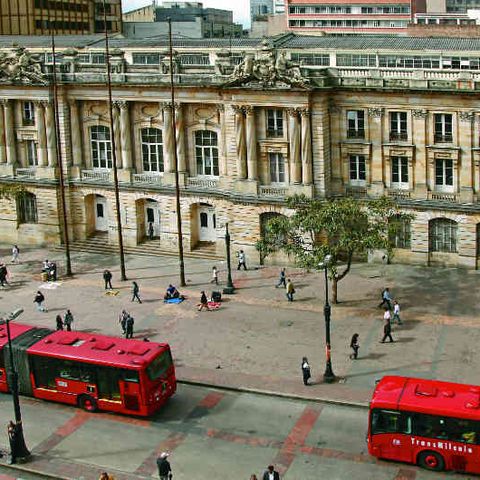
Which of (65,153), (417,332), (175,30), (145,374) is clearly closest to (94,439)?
(145,374)

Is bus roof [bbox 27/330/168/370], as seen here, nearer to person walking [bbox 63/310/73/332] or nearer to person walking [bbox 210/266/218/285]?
person walking [bbox 63/310/73/332]

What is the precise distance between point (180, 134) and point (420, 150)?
738 inches

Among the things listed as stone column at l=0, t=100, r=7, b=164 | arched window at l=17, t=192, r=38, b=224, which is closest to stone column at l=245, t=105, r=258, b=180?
Answer: arched window at l=17, t=192, r=38, b=224

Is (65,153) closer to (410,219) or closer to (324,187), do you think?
(324,187)

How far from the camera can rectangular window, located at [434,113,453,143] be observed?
64688mm

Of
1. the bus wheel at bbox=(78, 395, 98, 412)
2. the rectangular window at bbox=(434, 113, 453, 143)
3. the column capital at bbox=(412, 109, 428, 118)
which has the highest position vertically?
the column capital at bbox=(412, 109, 428, 118)

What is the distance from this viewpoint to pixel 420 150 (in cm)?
6594

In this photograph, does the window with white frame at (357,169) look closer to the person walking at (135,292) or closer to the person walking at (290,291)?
the person walking at (290,291)

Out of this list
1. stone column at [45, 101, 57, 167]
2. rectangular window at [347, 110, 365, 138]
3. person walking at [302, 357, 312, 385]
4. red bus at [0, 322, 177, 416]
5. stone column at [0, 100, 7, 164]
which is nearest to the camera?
red bus at [0, 322, 177, 416]

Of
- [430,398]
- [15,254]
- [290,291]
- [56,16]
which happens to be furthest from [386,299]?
[56,16]

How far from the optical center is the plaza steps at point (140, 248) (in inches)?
2881

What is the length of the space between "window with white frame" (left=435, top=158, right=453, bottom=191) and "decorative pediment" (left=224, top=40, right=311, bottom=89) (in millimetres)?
10947

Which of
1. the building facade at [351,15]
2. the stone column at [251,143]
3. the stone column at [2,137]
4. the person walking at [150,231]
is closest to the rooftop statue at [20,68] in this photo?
the stone column at [2,137]

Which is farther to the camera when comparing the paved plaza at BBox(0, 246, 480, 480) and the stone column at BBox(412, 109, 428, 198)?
the stone column at BBox(412, 109, 428, 198)
